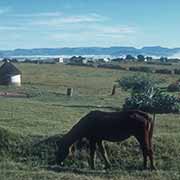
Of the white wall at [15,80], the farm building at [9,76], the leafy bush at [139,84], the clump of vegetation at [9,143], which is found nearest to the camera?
the clump of vegetation at [9,143]

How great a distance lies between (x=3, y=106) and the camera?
3369 centimetres

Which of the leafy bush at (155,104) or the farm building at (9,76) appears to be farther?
the farm building at (9,76)

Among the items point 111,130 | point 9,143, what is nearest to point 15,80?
point 9,143

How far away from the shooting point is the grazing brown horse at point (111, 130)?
15.9m

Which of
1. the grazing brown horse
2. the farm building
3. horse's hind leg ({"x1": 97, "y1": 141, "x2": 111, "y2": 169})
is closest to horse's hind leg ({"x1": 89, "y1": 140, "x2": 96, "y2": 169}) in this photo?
the grazing brown horse

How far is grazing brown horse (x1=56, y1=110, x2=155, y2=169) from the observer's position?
15.9 metres

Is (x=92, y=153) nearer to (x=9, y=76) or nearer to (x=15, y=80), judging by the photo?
(x=9, y=76)

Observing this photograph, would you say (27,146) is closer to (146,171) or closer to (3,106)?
(146,171)

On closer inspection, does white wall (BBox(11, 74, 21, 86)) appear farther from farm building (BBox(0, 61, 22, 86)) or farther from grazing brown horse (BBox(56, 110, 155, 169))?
grazing brown horse (BBox(56, 110, 155, 169))

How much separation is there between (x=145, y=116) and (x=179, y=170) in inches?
83.7

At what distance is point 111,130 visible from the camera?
16219mm

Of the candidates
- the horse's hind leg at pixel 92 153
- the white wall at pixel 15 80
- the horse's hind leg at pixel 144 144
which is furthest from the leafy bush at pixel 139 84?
the horse's hind leg at pixel 144 144

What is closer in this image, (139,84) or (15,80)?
(139,84)

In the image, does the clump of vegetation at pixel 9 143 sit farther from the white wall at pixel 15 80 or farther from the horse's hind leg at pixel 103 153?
the white wall at pixel 15 80
